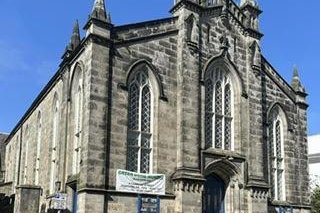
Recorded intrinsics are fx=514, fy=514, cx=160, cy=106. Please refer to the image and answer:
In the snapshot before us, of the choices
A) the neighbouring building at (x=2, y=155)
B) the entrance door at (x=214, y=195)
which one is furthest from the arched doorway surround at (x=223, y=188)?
the neighbouring building at (x=2, y=155)

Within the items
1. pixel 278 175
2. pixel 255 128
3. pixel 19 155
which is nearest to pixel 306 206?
pixel 278 175

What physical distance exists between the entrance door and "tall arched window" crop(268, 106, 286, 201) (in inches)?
136

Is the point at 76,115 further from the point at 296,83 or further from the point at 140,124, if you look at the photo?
the point at 296,83

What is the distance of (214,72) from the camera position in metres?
25.1

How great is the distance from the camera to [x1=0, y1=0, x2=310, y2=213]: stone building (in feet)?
69.2

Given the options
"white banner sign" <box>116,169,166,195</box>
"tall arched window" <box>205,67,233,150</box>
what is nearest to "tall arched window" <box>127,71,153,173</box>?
"white banner sign" <box>116,169,166,195</box>

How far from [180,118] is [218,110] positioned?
2.75 metres

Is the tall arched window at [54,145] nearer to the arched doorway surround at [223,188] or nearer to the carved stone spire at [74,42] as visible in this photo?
the carved stone spire at [74,42]

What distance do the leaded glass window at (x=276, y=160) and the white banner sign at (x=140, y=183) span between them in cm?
732

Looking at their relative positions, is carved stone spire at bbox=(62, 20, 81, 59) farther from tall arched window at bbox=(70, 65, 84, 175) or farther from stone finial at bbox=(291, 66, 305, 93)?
stone finial at bbox=(291, 66, 305, 93)

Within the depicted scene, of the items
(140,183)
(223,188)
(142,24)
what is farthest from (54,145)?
(223,188)

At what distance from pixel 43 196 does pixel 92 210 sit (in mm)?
9567

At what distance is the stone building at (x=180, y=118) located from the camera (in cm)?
2108

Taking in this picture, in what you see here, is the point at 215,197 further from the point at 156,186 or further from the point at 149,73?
the point at 149,73
